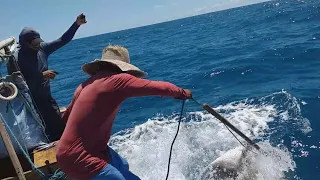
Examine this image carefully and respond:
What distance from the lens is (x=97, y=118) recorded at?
125 inches

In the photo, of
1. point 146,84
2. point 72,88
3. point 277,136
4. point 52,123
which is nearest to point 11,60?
point 52,123

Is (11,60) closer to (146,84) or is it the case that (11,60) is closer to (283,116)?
(146,84)

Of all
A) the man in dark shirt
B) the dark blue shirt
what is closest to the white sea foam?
the man in dark shirt

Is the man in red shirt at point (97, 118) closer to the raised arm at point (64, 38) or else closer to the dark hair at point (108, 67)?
the dark hair at point (108, 67)

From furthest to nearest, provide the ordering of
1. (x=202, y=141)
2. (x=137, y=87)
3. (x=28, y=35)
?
(x=202, y=141) → (x=28, y=35) → (x=137, y=87)

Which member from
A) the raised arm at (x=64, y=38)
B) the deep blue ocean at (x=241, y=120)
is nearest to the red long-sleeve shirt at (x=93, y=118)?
the raised arm at (x=64, y=38)

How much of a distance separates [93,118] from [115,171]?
1.92ft

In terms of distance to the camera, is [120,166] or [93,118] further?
[120,166]

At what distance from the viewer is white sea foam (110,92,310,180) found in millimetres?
6860

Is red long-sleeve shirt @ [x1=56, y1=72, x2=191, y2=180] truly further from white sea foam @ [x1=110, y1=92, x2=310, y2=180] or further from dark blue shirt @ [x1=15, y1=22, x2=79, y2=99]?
white sea foam @ [x1=110, y1=92, x2=310, y2=180]

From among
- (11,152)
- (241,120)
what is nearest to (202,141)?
(241,120)

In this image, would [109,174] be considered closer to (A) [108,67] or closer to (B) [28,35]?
(A) [108,67]

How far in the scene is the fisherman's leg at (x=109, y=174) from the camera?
10.8 ft

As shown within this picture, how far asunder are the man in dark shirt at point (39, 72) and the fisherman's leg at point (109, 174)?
7.63 ft
